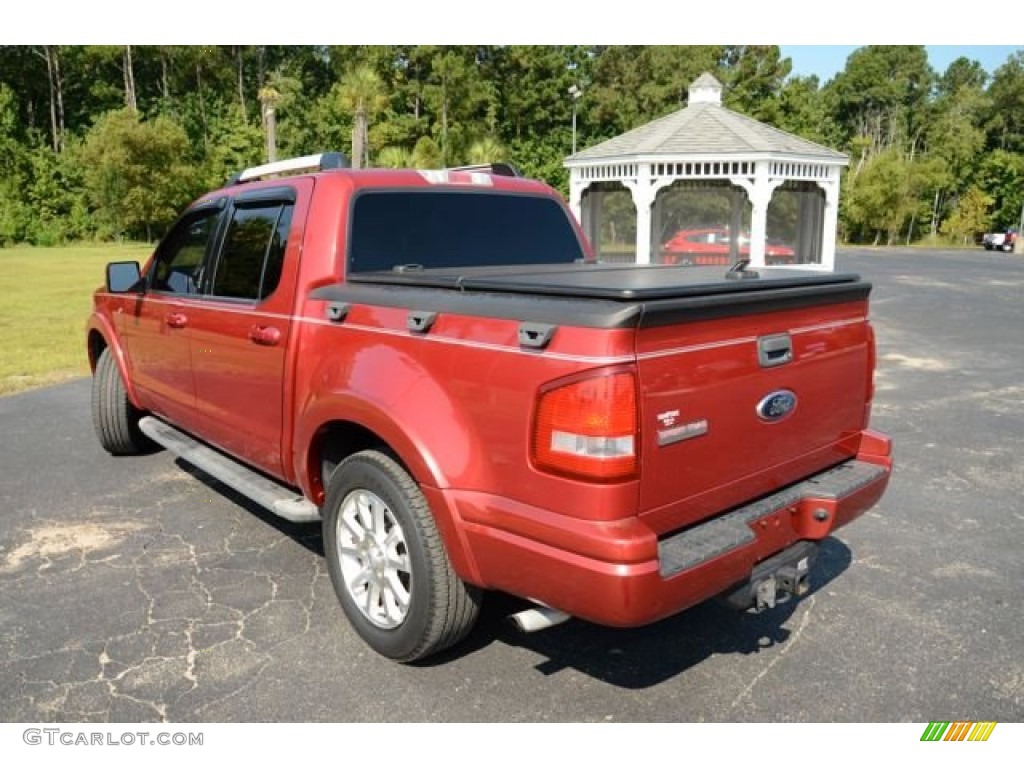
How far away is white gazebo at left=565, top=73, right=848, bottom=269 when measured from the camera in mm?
19250

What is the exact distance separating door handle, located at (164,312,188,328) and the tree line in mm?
37507

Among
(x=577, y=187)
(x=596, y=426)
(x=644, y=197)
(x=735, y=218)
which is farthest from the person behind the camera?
(x=577, y=187)

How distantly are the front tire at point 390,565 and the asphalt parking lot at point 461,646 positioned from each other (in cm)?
17

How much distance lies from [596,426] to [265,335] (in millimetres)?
1986

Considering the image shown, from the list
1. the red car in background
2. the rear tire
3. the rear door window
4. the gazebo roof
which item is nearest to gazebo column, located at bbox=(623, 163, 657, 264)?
the gazebo roof

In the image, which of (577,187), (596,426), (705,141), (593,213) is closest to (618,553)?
(596,426)

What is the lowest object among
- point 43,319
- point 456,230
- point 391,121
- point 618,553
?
point 43,319

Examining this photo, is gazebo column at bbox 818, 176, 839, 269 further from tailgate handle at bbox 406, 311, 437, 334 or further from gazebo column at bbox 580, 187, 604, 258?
tailgate handle at bbox 406, 311, 437, 334

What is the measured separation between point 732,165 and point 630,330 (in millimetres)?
18276

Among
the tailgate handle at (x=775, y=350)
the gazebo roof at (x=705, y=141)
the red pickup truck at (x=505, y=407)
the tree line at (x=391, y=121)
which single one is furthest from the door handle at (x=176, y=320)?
the tree line at (x=391, y=121)

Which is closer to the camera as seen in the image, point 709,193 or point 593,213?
point 709,193

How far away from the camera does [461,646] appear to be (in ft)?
11.4

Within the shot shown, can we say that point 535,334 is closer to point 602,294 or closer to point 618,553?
point 602,294

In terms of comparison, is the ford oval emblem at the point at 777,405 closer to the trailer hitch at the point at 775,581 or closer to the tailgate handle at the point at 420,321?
the trailer hitch at the point at 775,581
